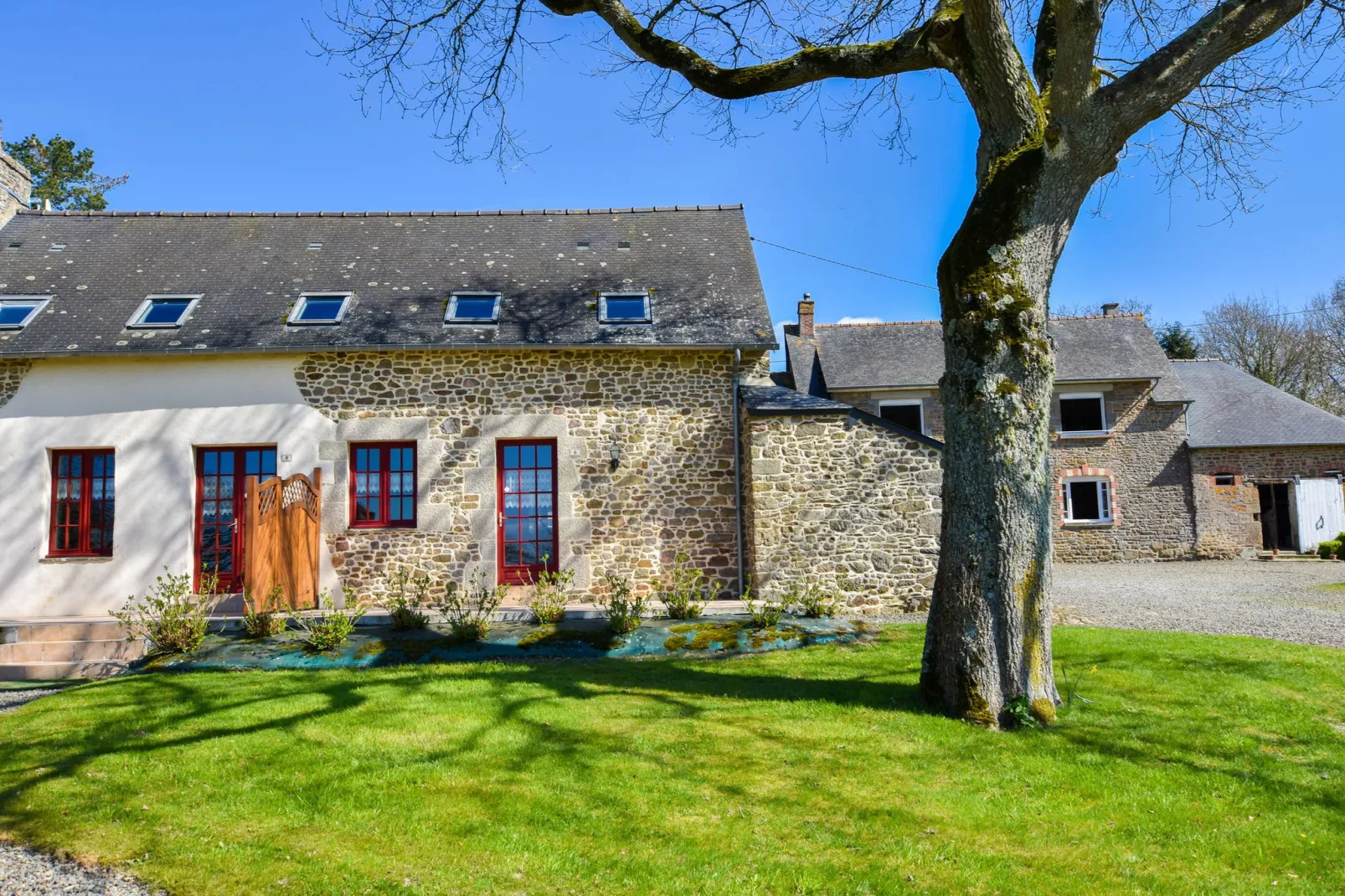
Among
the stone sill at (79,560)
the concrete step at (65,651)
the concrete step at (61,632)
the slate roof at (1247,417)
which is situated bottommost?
A: the concrete step at (65,651)

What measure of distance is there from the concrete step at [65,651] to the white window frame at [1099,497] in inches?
679

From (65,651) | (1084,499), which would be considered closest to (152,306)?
(65,651)

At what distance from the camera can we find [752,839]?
11.5 feet

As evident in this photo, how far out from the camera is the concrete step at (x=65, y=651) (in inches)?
304

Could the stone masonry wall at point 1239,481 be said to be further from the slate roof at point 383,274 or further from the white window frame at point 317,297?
the white window frame at point 317,297

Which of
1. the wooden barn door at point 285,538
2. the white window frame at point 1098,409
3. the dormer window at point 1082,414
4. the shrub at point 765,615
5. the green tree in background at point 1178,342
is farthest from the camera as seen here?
the green tree in background at point 1178,342

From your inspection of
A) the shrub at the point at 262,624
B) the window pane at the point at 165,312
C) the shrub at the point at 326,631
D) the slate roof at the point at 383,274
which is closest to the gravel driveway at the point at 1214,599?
the slate roof at the point at 383,274

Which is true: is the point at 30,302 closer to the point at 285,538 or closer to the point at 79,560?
the point at 79,560

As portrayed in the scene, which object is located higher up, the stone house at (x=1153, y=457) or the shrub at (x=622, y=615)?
the stone house at (x=1153, y=457)

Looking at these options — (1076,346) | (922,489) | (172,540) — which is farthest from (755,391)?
(1076,346)

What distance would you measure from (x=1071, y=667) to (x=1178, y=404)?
14.5 m

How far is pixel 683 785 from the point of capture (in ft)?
13.5

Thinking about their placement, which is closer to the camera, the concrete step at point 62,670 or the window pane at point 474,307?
the concrete step at point 62,670

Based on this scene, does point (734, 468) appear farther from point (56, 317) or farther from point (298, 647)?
point (56, 317)
